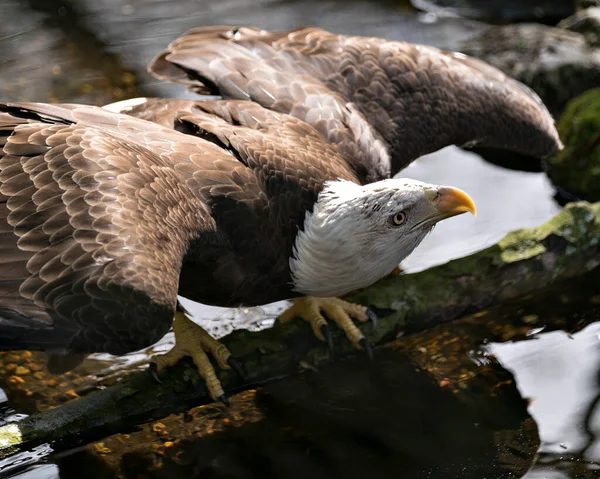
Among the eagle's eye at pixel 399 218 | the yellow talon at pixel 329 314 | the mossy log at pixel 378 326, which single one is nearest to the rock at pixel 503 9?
the mossy log at pixel 378 326

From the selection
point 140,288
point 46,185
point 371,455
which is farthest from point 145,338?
point 371,455

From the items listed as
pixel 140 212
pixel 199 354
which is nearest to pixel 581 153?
pixel 199 354

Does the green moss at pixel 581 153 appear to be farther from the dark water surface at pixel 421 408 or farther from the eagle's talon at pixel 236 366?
the eagle's talon at pixel 236 366

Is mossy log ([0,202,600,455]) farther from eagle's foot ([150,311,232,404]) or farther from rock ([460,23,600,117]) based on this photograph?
rock ([460,23,600,117])

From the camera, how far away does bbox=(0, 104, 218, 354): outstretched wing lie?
3.58 m

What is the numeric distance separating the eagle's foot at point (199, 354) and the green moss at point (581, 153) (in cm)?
333

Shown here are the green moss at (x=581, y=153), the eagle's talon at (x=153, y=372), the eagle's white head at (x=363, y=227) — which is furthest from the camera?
the green moss at (x=581, y=153)

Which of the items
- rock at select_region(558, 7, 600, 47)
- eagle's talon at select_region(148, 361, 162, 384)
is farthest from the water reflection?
rock at select_region(558, 7, 600, 47)

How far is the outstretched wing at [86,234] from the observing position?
358cm

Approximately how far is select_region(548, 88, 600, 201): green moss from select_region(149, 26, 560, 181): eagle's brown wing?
0.92 meters

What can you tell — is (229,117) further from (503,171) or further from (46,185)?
(503,171)

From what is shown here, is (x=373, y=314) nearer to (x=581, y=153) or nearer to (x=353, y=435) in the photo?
(x=353, y=435)

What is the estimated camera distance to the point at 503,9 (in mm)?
9297

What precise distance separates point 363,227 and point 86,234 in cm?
135
